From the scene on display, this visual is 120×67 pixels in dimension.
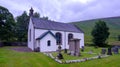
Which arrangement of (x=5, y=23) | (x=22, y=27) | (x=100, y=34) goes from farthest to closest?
(x=22, y=27), (x=100, y=34), (x=5, y=23)

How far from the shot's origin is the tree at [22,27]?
56.2m

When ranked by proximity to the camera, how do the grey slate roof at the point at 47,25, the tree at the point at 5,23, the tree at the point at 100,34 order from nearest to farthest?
the grey slate roof at the point at 47,25, the tree at the point at 5,23, the tree at the point at 100,34

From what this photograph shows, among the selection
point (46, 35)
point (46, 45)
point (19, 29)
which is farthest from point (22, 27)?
point (46, 45)

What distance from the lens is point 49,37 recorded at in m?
34.2

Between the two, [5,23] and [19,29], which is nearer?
[5,23]

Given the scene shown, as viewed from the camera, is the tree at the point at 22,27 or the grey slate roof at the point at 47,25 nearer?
the grey slate roof at the point at 47,25

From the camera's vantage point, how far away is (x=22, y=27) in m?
58.1

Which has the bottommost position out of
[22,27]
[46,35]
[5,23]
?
[46,35]

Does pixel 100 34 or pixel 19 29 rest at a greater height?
pixel 19 29

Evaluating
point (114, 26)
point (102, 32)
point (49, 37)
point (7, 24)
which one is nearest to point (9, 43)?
point (7, 24)

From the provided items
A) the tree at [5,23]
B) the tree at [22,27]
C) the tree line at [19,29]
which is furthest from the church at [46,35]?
the tree at [22,27]

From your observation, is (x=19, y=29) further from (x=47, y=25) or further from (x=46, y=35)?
(x=46, y=35)

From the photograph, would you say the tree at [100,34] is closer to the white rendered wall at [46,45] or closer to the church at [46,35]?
the church at [46,35]

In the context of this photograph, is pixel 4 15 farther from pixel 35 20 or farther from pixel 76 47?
pixel 76 47
